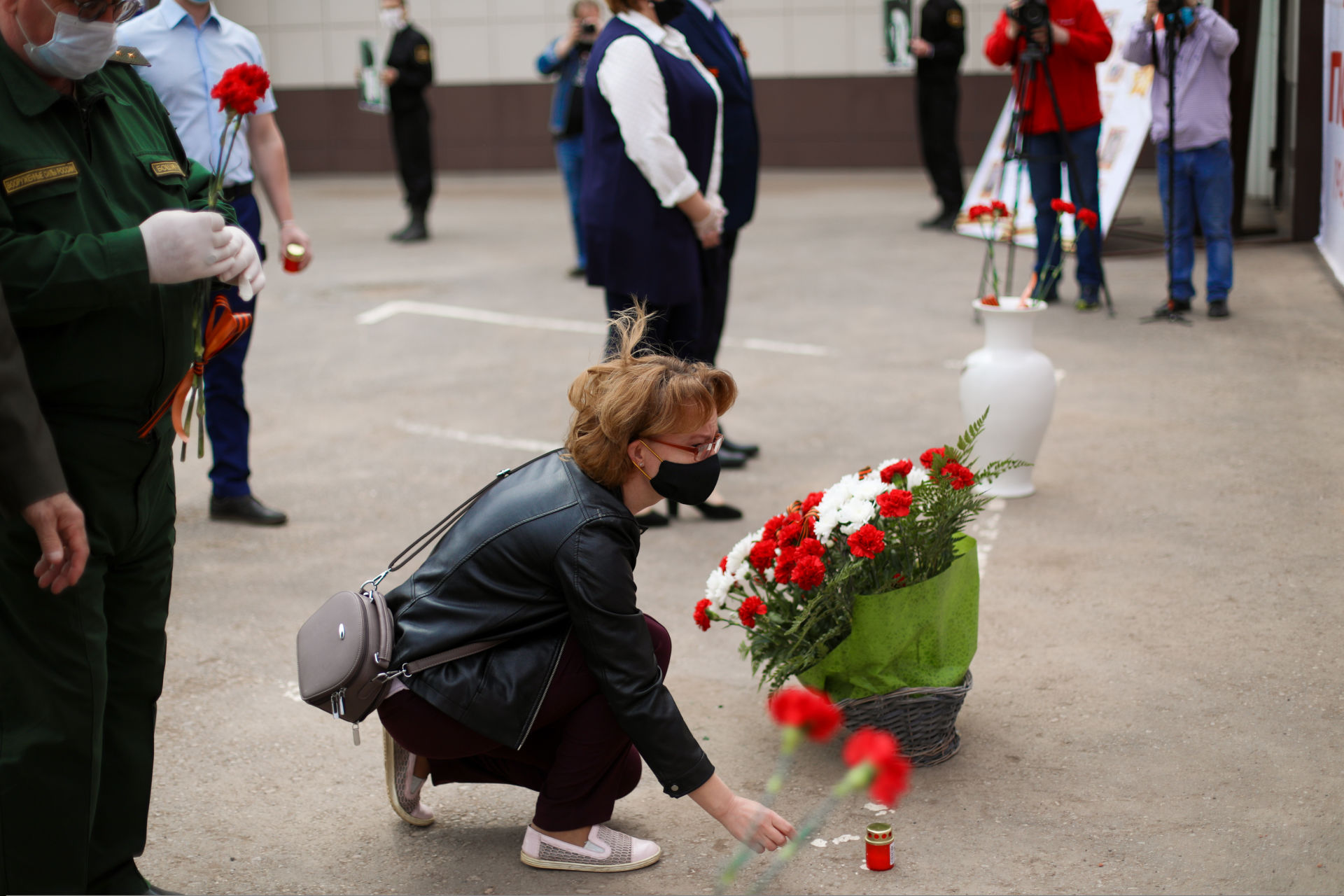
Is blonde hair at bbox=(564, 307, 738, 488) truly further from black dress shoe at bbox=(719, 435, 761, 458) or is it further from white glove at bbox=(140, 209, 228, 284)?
black dress shoe at bbox=(719, 435, 761, 458)

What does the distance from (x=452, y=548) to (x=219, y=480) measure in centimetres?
266

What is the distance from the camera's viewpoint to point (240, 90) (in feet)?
8.09

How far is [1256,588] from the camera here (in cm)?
386

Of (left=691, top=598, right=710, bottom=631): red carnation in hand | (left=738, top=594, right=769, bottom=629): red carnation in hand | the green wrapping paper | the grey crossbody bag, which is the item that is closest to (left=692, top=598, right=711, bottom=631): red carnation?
(left=691, top=598, right=710, bottom=631): red carnation in hand

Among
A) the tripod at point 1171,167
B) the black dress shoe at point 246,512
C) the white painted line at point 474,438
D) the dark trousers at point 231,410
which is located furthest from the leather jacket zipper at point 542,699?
the tripod at point 1171,167

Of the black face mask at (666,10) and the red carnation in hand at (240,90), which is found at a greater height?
the black face mask at (666,10)

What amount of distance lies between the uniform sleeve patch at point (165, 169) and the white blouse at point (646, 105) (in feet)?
7.39

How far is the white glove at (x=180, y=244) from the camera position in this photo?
204 cm

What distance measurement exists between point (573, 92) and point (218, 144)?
5.67m

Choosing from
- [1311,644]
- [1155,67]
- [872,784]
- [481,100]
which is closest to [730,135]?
[1311,644]

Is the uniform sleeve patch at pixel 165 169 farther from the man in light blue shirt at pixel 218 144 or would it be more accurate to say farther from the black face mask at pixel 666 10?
the black face mask at pixel 666 10

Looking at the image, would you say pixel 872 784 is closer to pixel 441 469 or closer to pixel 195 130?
pixel 195 130

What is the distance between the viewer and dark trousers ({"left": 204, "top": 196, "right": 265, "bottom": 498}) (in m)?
4.69

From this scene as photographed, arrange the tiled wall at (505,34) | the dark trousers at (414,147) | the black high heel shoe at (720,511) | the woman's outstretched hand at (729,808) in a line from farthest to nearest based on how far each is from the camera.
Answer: the tiled wall at (505,34)
the dark trousers at (414,147)
the black high heel shoe at (720,511)
the woman's outstretched hand at (729,808)
